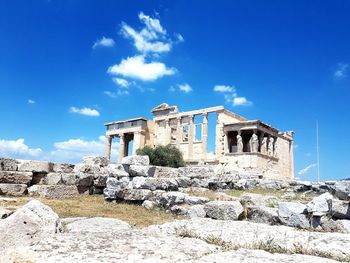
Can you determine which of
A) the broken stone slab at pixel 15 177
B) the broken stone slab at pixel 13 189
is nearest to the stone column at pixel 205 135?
the broken stone slab at pixel 15 177

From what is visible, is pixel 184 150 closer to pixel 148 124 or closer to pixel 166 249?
pixel 148 124

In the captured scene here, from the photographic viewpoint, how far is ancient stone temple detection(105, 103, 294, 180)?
38156 mm

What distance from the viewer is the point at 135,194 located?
999 cm

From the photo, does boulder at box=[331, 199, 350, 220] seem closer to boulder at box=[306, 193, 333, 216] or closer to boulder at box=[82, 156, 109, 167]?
boulder at box=[306, 193, 333, 216]

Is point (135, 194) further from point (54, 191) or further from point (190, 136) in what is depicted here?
point (190, 136)

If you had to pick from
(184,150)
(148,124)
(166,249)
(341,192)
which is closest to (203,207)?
(341,192)

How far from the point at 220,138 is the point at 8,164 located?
102 feet

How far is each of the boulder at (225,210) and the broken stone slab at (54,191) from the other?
645 cm

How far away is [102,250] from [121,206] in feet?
24.2

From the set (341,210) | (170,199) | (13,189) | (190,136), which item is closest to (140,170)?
(170,199)

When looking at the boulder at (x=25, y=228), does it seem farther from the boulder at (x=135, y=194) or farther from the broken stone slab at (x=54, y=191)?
the broken stone slab at (x=54, y=191)

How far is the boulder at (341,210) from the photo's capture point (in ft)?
19.7

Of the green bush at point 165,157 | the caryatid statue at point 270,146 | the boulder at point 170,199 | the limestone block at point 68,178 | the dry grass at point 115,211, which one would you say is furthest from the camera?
the caryatid statue at point 270,146

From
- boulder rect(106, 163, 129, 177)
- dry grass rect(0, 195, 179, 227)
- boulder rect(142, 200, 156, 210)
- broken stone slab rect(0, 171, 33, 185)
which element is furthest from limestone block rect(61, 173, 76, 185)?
boulder rect(142, 200, 156, 210)
